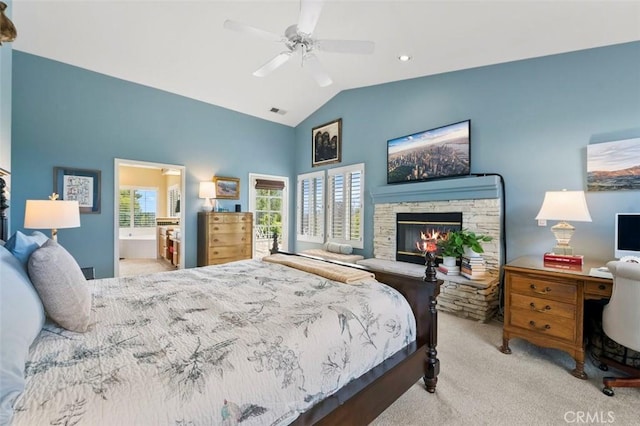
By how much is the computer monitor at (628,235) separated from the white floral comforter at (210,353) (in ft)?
6.91

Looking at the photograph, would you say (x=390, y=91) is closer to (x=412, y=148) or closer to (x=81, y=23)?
(x=412, y=148)

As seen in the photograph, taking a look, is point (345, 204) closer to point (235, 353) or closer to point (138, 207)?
point (235, 353)

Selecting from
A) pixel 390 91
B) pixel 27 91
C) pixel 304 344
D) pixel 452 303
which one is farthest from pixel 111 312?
pixel 390 91

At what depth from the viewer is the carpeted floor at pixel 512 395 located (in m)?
1.71

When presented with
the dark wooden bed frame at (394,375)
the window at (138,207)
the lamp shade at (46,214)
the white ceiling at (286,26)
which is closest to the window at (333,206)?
the white ceiling at (286,26)

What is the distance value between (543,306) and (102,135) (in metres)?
5.63

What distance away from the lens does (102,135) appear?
13.4 ft

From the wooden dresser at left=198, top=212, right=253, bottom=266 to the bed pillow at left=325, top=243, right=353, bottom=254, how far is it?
147 cm

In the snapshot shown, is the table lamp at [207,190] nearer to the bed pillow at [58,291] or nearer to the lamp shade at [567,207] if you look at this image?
the bed pillow at [58,291]

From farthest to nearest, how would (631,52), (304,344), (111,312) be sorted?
(631,52), (111,312), (304,344)

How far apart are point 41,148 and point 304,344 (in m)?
4.58

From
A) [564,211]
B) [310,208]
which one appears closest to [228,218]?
[310,208]

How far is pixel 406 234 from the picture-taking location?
4.39m

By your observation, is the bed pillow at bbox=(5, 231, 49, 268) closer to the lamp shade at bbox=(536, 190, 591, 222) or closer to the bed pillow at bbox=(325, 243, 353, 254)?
the lamp shade at bbox=(536, 190, 591, 222)
